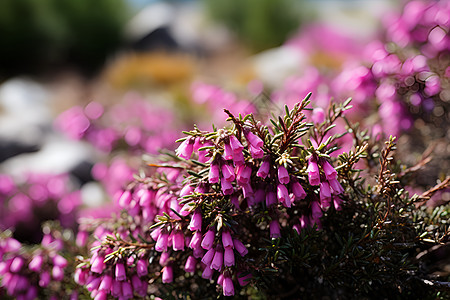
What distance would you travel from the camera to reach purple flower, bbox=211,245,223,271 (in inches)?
44.8

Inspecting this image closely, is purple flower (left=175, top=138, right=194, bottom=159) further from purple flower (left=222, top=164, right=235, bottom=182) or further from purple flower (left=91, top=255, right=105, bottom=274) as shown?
purple flower (left=91, top=255, right=105, bottom=274)

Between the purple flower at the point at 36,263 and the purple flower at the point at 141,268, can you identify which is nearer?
the purple flower at the point at 141,268

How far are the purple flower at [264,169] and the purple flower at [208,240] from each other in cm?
22

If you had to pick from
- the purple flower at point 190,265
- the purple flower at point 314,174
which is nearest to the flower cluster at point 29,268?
the purple flower at point 190,265

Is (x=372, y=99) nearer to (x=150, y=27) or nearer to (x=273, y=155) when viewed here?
(x=273, y=155)

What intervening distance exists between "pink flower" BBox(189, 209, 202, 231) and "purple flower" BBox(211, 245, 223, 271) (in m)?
0.09

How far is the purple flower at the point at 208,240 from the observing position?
1.13m

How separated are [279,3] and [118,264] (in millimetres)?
14713

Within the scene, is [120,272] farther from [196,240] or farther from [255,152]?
[255,152]

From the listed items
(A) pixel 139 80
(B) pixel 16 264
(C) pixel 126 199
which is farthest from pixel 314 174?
(A) pixel 139 80

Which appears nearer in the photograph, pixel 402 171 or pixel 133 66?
pixel 402 171

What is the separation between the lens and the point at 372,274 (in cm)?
126

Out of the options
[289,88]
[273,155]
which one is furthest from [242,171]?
[289,88]

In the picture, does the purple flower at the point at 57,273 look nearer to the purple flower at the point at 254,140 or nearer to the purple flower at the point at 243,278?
the purple flower at the point at 243,278
